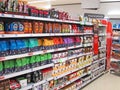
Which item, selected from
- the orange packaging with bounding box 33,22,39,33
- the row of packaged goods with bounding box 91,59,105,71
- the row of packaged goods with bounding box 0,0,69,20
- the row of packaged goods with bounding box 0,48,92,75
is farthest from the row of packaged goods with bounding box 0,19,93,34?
the row of packaged goods with bounding box 91,59,105,71

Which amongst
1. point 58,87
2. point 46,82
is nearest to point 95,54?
point 58,87

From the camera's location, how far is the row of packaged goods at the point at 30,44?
2.84m

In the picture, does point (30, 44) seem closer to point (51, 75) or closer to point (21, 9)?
point (21, 9)

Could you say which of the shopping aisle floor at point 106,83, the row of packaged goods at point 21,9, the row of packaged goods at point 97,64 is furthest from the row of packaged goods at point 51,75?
the row of packaged goods at point 21,9

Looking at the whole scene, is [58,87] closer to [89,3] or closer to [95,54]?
[95,54]

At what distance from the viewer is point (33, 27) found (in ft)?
11.0

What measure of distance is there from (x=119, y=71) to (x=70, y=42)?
3526 mm

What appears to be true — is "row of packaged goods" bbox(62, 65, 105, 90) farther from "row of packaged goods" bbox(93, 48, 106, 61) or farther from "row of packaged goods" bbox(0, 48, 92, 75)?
"row of packaged goods" bbox(0, 48, 92, 75)

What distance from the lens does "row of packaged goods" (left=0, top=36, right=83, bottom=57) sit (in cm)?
284

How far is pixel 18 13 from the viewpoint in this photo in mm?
2930

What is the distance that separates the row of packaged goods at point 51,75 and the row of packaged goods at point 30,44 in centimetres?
45

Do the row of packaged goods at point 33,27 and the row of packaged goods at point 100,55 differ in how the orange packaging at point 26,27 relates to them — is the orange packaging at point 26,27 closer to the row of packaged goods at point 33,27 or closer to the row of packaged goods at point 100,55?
the row of packaged goods at point 33,27

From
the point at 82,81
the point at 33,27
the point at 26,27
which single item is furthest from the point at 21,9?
the point at 82,81

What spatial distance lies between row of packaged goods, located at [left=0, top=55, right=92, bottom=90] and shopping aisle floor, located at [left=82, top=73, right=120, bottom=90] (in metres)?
0.53
